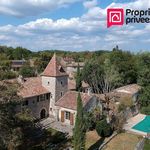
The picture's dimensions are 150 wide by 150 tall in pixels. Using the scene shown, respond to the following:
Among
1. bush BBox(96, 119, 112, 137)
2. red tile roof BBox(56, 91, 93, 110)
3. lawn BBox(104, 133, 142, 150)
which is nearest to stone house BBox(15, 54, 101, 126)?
red tile roof BBox(56, 91, 93, 110)

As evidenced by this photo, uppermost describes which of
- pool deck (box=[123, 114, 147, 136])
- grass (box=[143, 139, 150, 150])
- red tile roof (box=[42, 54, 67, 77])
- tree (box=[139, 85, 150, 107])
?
red tile roof (box=[42, 54, 67, 77])

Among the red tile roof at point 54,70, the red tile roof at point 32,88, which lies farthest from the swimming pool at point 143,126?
the red tile roof at point 32,88

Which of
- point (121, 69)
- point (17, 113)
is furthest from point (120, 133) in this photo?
point (121, 69)

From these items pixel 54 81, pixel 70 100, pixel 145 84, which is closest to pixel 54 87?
pixel 54 81

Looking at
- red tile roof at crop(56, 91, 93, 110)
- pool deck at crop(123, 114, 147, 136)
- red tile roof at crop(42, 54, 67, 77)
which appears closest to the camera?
pool deck at crop(123, 114, 147, 136)

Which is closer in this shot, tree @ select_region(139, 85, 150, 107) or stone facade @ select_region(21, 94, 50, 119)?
stone facade @ select_region(21, 94, 50, 119)

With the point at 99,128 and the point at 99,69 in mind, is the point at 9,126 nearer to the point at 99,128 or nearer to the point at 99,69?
the point at 99,128

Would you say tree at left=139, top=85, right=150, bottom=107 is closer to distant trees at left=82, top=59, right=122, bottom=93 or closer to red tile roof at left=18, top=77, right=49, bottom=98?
distant trees at left=82, top=59, right=122, bottom=93
